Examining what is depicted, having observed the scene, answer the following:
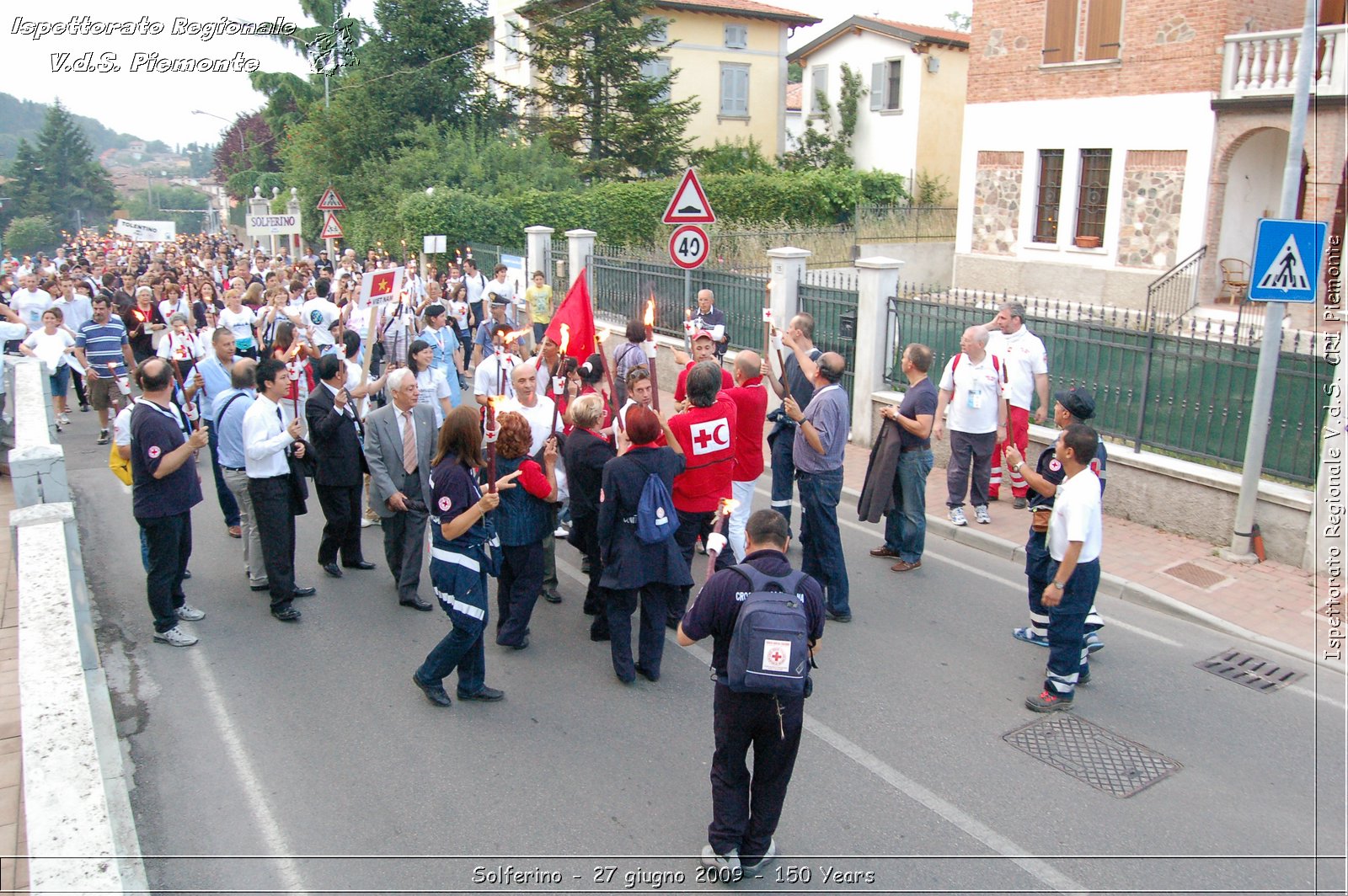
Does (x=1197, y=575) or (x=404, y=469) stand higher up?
(x=404, y=469)

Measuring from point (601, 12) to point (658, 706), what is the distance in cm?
2700

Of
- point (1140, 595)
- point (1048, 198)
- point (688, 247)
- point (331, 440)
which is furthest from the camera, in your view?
point (1048, 198)

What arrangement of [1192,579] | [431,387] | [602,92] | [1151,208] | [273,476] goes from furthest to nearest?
[602,92]
[1151,208]
[431,387]
[1192,579]
[273,476]

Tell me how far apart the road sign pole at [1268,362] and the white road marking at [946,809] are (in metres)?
4.60

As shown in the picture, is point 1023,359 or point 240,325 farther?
point 240,325

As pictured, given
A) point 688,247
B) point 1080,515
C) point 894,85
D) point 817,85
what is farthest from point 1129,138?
point 1080,515

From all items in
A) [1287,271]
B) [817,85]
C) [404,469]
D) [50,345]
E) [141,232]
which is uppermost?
[817,85]

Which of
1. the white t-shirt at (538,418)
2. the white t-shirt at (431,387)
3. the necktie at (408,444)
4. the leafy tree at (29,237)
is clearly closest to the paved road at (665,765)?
the necktie at (408,444)

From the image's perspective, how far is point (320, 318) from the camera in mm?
12391

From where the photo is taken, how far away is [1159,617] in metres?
7.48

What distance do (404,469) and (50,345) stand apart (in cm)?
804

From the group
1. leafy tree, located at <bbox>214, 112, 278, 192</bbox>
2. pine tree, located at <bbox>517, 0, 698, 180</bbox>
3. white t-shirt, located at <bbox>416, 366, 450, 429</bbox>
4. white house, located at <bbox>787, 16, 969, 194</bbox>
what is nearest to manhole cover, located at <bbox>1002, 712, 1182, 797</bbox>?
white t-shirt, located at <bbox>416, 366, 450, 429</bbox>

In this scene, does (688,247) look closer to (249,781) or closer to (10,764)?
(249,781)

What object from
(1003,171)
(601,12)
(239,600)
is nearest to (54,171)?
(601,12)
